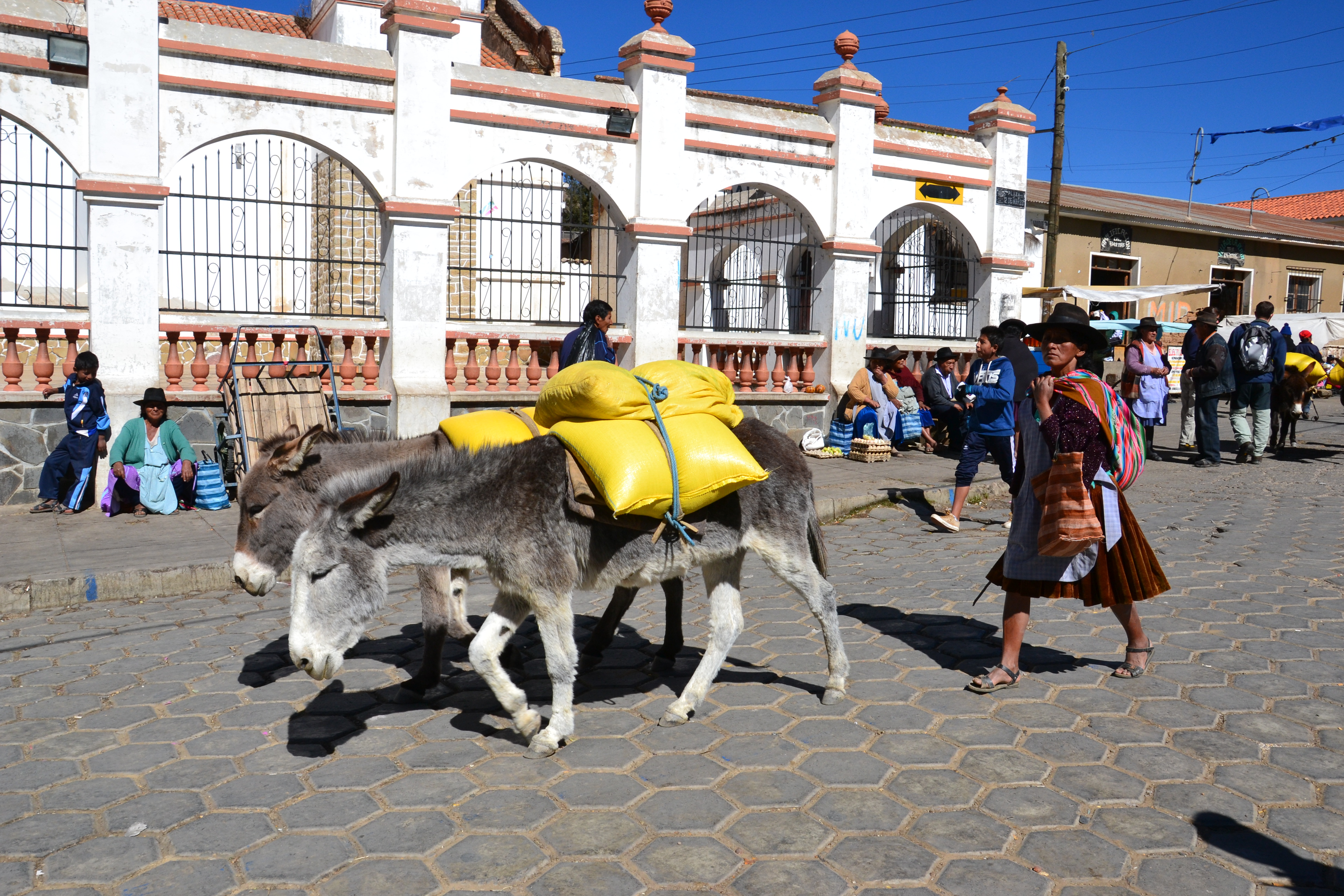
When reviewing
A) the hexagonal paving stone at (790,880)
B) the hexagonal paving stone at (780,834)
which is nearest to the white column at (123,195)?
the hexagonal paving stone at (780,834)

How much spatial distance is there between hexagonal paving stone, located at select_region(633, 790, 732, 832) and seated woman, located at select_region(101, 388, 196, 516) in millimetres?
7505

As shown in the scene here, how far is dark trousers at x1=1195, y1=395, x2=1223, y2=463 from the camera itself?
14.1 meters

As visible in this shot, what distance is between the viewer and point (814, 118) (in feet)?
46.4

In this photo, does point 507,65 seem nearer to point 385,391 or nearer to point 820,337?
point 820,337

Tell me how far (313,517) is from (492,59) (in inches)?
924

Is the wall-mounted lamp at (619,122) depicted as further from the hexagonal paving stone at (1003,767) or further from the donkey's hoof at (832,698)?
the hexagonal paving stone at (1003,767)

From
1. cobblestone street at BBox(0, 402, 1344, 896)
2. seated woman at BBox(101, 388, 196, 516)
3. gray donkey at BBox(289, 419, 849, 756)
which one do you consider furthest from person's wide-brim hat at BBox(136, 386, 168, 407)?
gray donkey at BBox(289, 419, 849, 756)

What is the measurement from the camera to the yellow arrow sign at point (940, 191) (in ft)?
48.9

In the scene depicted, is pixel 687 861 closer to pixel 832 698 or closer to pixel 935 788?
pixel 935 788

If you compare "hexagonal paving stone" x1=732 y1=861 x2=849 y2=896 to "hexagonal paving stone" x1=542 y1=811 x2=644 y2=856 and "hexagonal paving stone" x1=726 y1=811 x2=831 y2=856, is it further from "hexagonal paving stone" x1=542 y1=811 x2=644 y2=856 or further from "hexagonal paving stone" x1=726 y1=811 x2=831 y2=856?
"hexagonal paving stone" x1=542 y1=811 x2=644 y2=856

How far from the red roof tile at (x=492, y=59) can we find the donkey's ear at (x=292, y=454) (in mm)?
20572

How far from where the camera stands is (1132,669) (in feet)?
17.1

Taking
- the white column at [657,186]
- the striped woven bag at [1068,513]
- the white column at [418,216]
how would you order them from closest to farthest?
the striped woven bag at [1068,513] → the white column at [418,216] → the white column at [657,186]

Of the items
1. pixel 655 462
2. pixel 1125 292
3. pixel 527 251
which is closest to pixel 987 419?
pixel 655 462
